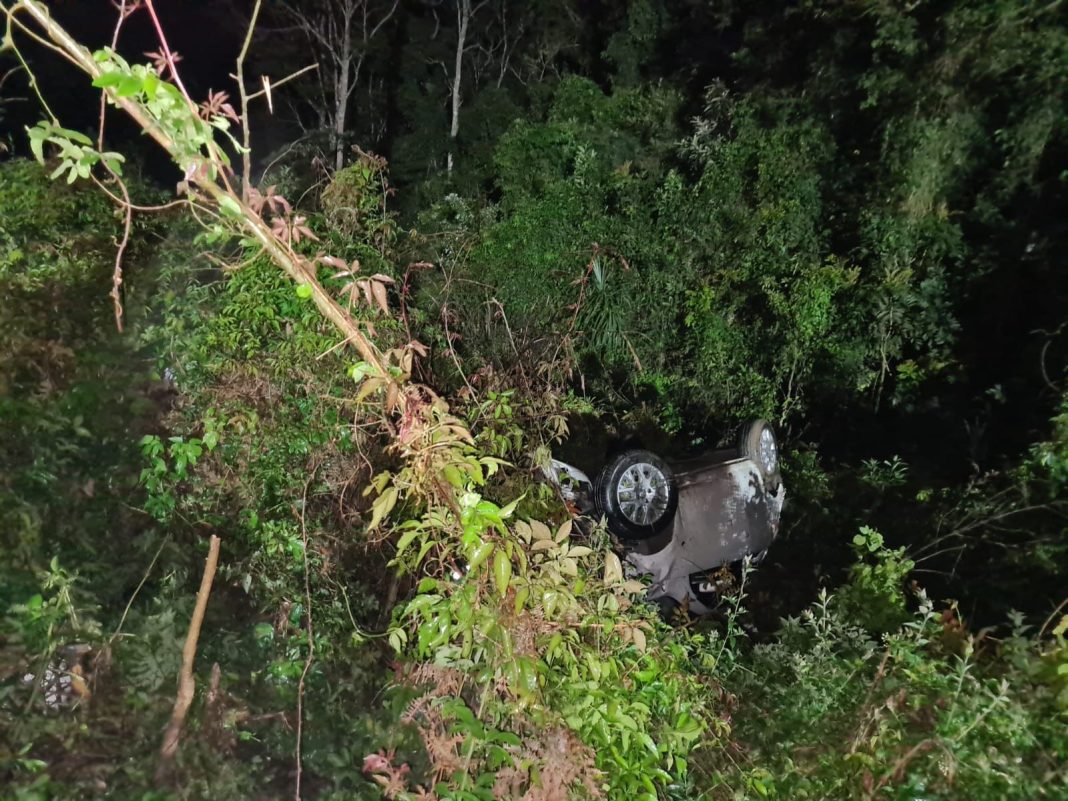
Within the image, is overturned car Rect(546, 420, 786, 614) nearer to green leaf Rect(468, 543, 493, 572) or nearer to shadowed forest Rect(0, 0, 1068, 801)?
shadowed forest Rect(0, 0, 1068, 801)

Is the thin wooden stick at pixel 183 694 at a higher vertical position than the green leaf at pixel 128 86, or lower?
lower

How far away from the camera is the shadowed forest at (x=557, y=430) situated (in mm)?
1811

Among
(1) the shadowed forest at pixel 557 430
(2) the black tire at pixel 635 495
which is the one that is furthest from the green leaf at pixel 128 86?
(2) the black tire at pixel 635 495

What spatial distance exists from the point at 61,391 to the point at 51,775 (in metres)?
2.03

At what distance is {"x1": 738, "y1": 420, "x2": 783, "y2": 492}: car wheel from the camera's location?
15.0 ft

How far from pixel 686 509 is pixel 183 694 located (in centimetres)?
316

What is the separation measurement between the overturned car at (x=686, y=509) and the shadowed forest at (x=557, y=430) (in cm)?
11

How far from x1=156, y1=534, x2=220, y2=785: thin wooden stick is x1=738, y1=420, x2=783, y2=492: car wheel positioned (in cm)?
374

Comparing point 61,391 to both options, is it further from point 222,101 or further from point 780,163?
point 780,163

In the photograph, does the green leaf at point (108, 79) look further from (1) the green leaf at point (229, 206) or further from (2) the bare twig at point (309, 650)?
(2) the bare twig at point (309, 650)

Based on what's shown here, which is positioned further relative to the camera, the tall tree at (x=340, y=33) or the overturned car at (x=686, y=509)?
the tall tree at (x=340, y=33)

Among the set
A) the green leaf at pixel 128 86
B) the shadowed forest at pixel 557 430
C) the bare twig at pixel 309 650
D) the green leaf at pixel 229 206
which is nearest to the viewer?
the green leaf at pixel 128 86

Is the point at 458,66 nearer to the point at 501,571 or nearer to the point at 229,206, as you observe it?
the point at 229,206

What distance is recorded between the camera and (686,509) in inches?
163
